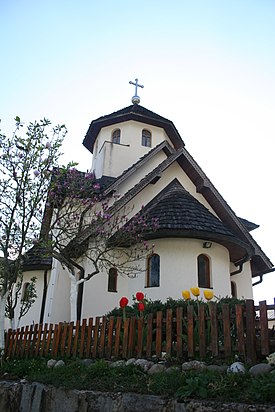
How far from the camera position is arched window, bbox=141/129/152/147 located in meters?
20.2

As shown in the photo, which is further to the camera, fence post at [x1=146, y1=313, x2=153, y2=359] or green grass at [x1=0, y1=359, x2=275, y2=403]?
fence post at [x1=146, y1=313, x2=153, y2=359]

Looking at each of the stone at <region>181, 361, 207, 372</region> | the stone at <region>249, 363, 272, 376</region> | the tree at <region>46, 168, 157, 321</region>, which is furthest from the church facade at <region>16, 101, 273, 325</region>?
the stone at <region>249, 363, 272, 376</region>

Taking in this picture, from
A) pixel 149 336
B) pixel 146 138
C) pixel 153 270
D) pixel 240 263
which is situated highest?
pixel 146 138

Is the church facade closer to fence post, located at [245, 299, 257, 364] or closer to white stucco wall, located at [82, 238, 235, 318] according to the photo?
white stucco wall, located at [82, 238, 235, 318]

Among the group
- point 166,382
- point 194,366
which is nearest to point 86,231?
point 194,366

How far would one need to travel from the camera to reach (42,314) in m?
15.8

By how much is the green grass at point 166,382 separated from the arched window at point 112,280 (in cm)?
632

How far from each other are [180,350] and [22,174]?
6.41 m

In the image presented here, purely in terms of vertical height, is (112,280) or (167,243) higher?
(167,243)

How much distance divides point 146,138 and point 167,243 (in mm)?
8906

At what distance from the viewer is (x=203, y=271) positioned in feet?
42.8

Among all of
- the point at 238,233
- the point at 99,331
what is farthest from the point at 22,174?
the point at 238,233

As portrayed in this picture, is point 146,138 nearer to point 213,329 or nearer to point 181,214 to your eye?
point 181,214

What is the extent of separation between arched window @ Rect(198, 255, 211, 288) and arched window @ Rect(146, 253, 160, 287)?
4.63 feet
